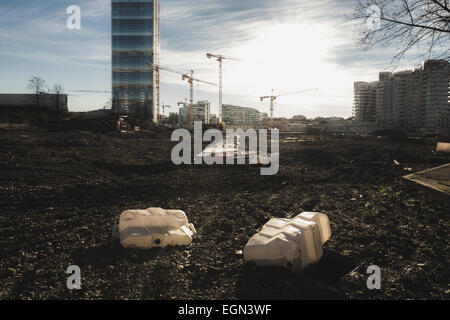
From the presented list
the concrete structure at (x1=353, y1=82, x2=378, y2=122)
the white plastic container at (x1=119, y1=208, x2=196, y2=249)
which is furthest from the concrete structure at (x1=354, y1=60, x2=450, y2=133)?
the white plastic container at (x1=119, y1=208, x2=196, y2=249)

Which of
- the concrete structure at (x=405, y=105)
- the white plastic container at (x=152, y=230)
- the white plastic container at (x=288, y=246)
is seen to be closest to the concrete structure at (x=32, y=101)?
the white plastic container at (x=152, y=230)

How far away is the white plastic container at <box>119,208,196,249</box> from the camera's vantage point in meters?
4.42

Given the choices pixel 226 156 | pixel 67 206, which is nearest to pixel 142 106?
pixel 226 156

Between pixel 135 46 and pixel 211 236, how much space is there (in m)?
103

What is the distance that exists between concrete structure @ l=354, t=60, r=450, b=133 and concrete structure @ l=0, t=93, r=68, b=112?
7567 cm

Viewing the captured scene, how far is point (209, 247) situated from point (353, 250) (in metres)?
2.22

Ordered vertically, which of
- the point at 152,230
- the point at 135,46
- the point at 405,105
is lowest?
the point at 152,230

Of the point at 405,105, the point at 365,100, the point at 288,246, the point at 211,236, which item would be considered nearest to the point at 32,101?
the point at 211,236

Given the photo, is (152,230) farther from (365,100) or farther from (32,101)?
(365,100)

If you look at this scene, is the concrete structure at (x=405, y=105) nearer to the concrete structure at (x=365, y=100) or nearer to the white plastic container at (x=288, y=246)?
the concrete structure at (x=365, y=100)

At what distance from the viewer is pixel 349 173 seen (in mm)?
12625

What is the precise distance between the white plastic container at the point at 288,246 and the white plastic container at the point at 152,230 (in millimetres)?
1158

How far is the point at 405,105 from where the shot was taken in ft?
335

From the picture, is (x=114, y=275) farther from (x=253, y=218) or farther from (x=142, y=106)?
(x=142, y=106)
